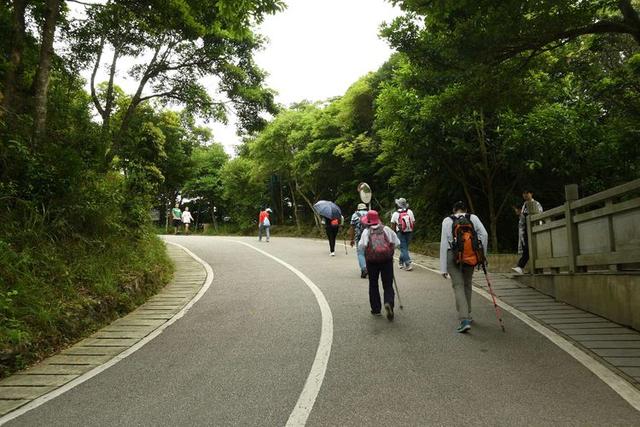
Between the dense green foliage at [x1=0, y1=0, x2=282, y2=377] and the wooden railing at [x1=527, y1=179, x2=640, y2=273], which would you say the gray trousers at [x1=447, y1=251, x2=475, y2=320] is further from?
the dense green foliage at [x1=0, y1=0, x2=282, y2=377]

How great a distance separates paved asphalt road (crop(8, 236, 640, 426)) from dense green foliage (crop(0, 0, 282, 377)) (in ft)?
5.75

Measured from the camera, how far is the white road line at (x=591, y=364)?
186 inches

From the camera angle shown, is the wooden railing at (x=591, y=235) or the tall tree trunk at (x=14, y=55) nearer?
the wooden railing at (x=591, y=235)

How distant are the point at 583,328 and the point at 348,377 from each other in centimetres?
421

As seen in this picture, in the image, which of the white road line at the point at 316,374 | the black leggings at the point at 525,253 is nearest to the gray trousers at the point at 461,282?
the white road line at the point at 316,374

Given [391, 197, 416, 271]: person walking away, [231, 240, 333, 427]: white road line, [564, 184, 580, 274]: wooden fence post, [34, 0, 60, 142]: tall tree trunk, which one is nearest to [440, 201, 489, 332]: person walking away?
[231, 240, 333, 427]: white road line

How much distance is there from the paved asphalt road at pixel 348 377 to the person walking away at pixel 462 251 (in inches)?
22.5

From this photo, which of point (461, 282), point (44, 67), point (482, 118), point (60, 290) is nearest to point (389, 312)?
point (461, 282)

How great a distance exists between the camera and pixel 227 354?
20.5 feet

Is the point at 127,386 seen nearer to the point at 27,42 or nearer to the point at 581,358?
the point at 581,358

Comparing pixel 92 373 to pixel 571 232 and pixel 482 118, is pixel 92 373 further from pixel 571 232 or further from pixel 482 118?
pixel 482 118

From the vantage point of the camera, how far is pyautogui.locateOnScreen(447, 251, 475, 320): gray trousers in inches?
282

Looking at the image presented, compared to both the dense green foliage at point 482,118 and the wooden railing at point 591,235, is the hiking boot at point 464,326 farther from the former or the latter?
the dense green foliage at point 482,118

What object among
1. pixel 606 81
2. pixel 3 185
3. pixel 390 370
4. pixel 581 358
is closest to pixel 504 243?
pixel 606 81
